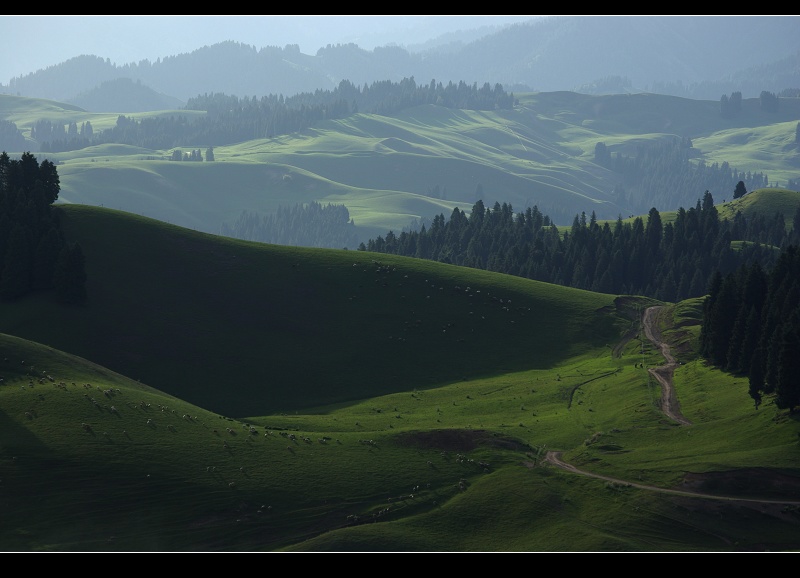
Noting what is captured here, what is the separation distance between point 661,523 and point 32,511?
168 ft

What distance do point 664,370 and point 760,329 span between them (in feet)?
51.0

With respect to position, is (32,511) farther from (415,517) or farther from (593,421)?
(593,421)

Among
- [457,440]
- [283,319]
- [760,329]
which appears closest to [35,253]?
[283,319]

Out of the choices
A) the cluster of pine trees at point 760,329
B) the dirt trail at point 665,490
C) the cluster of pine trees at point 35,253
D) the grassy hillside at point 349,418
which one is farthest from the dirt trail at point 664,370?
the cluster of pine trees at point 35,253

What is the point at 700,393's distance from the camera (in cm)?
11644

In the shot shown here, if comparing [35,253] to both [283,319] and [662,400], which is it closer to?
[283,319]

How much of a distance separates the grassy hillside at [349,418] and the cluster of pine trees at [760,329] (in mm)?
3368

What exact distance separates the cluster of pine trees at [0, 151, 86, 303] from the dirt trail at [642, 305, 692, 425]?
82.0 m

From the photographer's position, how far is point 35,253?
14562 centimetres

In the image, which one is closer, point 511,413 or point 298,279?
point 511,413

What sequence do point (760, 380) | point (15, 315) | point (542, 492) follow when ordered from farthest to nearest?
point (15, 315) < point (760, 380) < point (542, 492)

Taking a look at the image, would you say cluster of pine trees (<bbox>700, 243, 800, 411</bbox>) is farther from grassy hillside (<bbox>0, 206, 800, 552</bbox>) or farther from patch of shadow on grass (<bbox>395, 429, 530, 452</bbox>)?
patch of shadow on grass (<bbox>395, 429, 530, 452</bbox>)

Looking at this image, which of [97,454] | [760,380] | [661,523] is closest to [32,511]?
[97,454]

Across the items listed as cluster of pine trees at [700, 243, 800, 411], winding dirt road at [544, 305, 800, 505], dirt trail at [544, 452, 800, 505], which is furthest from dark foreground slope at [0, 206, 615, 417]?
dirt trail at [544, 452, 800, 505]
